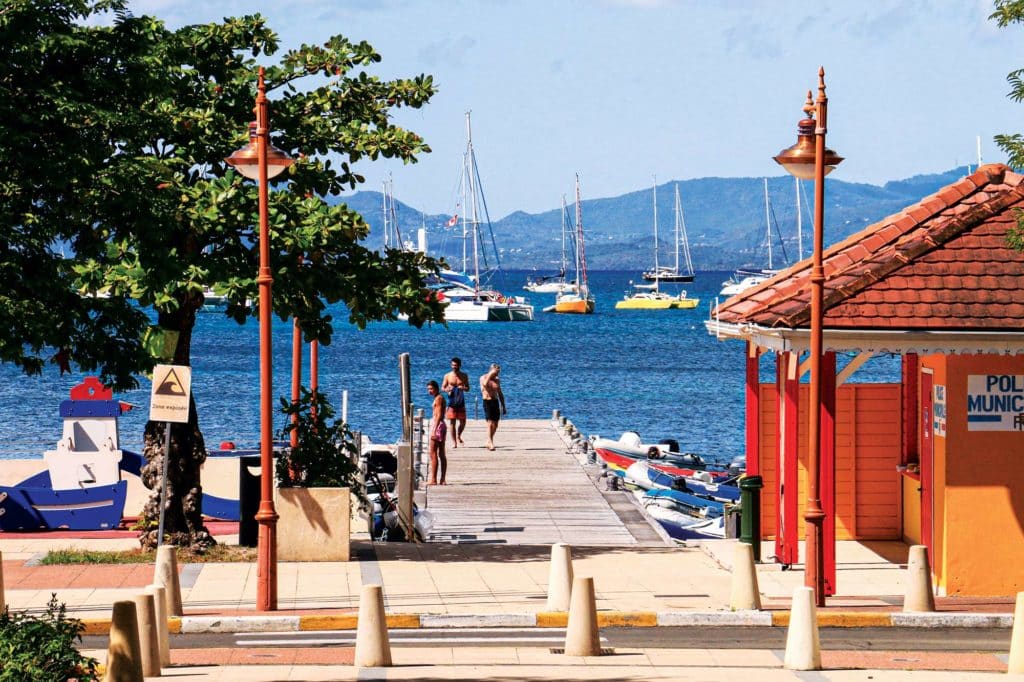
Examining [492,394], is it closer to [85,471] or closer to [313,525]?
[85,471]

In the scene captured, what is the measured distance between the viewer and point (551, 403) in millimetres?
90438

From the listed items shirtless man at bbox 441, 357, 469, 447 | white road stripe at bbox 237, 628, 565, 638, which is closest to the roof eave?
white road stripe at bbox 237, 628, 565, 638

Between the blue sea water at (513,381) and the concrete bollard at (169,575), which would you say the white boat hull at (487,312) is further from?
the concrete bollard at (169,575)

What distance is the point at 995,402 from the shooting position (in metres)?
20.2

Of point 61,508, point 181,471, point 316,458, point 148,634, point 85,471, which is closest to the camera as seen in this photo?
point 148,634

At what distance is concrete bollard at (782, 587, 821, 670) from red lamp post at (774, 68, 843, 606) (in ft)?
12.1

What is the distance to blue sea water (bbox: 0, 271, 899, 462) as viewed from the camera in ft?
245

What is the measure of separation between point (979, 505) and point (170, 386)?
9.72m

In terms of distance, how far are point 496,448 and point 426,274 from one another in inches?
646

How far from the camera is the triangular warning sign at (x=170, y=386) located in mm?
19844

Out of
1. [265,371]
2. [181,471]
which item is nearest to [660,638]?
[265,371]

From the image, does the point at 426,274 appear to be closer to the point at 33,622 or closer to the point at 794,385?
the point at 794,385

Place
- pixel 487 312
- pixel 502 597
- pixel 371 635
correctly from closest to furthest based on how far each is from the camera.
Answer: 1. pixel 371 635
2. pixel 502 597
3. pixel 487 312

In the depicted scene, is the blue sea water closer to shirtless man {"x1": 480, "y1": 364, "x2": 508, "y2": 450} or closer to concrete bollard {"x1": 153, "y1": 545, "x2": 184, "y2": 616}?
shirtless man {"x1": 480, "y1": 364, "x2": 508, "y2": 450}
